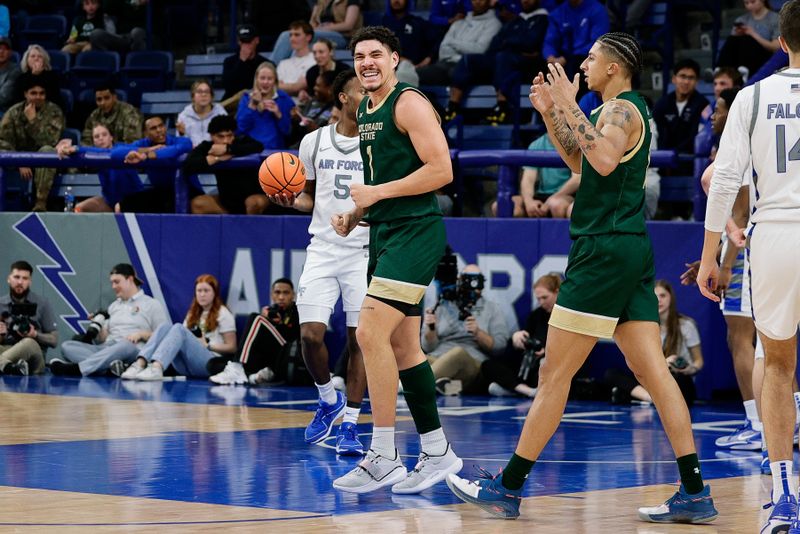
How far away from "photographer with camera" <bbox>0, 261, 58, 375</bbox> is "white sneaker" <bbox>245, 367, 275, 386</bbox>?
2.63m

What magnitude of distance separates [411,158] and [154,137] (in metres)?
8.84

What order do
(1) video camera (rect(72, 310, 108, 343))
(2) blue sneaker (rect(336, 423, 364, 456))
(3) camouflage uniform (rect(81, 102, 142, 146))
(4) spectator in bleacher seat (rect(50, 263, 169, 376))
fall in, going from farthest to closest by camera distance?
1. (3) camouflage uniform (rect(81, 102, 142, 146))
2. (1) video camera (rect(72, 310, 108, 343))
3. (4) spectator in bleacher seat (rect(50, 263, 169, 376))
4. (2) blue sneaker (rect(336, 423, 364, 456))

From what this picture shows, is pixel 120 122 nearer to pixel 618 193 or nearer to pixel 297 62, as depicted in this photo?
pixel 297 62

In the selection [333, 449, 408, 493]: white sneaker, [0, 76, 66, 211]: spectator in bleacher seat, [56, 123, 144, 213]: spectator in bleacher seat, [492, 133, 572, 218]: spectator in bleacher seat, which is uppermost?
[0, 76, 66, 211]: spectator in bleacher seat

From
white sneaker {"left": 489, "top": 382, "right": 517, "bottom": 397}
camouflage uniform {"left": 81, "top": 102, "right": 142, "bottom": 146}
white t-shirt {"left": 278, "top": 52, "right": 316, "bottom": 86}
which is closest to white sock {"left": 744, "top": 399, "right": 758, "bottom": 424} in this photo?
white sneaker {"left": 489, "top": 382, "right": 517, "bottom": 397}

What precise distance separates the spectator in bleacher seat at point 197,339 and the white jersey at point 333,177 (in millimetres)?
5476

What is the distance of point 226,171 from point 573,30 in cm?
428

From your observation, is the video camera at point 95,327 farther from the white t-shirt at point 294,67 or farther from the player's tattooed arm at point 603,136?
the player's tattooed arm at point 603,136

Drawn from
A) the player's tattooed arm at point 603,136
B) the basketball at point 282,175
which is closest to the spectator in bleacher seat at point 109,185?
the basketball at point 282,175

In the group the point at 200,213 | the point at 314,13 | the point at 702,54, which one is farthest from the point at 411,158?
the point at 314,13

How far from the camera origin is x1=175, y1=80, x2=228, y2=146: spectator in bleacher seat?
1669 cm

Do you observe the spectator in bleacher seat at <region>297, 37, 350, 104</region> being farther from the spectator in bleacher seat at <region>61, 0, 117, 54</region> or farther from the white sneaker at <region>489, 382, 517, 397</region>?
the spectator in bleacher seat at <region>61, 0, 117, 54</region>

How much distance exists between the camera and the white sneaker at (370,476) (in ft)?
24.8

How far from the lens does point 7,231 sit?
16.7 meters
